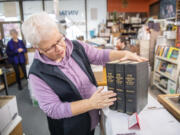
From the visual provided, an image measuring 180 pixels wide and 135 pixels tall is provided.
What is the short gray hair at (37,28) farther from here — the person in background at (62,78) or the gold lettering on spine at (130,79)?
the gold lettering on spine at (130,79)

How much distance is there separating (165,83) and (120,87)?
2.83m

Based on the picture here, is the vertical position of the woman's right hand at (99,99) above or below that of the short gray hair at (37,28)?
below

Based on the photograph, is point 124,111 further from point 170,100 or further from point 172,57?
point 172,57

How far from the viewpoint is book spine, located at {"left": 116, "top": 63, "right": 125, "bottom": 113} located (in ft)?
2.96

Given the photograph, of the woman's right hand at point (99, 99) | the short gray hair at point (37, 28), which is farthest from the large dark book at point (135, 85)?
the short gray hair at point (37, 28)

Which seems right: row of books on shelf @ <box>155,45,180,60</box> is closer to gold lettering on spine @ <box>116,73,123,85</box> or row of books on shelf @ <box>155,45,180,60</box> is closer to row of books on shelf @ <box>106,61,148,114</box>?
row of books on shelf @ <box>106,61,148,114</box>

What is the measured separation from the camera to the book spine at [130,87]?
864mm

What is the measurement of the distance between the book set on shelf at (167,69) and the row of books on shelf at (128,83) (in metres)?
2.36

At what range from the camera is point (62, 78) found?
90 centimetres

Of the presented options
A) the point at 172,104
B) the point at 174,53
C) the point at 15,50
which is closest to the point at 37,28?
the point at 172,104

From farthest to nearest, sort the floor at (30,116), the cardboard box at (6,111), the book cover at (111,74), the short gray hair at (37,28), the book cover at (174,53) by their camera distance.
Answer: the book cover at (174,53), the floor at (30,116), the cardboard box at (6,111), the book cover at (111,74), the short gray hair at (37,28)

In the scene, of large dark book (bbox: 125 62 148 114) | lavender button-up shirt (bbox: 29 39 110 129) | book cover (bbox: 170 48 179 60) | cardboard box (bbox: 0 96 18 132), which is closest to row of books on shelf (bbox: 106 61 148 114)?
large dark book (bbox: 125 62 148 114)

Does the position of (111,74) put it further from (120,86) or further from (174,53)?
(174,53)

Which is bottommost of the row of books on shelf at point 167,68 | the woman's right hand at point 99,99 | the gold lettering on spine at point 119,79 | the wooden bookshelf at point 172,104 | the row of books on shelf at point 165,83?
the row of books on shelf at point 165,83
